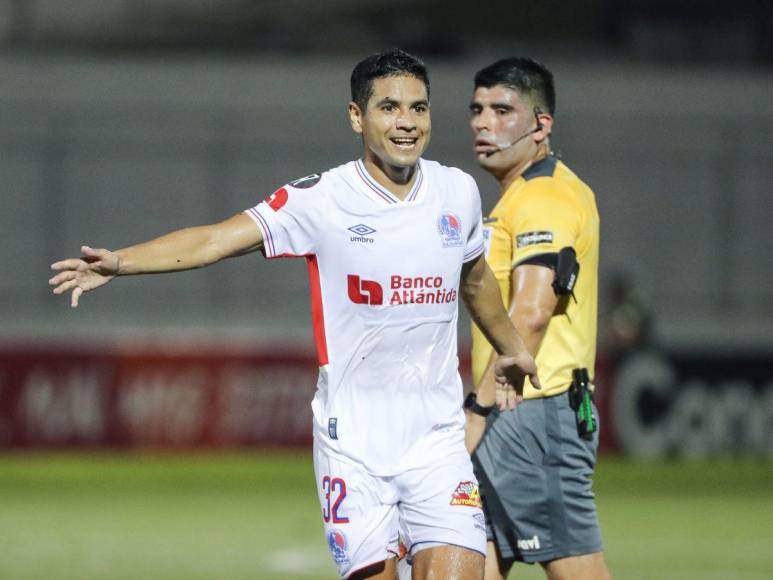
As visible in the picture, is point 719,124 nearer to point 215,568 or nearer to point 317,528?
point 317,528

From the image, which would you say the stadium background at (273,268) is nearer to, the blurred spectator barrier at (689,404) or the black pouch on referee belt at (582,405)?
the blurred spectator barrier at (689,404)

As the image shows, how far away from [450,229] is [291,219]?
24.2 inches

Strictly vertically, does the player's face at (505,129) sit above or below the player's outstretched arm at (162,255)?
above

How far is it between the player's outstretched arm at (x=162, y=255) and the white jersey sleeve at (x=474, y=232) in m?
0.85

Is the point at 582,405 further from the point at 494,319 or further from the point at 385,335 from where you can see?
the point at 385,335

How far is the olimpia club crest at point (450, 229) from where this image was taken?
580 centimetres

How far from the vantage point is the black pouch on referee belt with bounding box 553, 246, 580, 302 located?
6496mm

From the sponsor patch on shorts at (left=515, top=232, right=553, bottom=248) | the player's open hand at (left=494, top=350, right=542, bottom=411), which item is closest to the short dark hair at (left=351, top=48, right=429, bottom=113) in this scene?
the sponsor patch on shorts at (left=515, top=232, right=553, bottom=248)

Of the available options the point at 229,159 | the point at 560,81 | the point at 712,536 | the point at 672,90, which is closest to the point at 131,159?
the point at 229,159

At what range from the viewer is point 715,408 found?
17.6m

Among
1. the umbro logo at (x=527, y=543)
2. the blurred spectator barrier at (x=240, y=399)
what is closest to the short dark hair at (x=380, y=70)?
the umbro logo at (x=527, y=543)

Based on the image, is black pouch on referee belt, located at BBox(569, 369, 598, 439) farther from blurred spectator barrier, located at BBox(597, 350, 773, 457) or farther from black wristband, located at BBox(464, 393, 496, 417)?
blurred spectator barrier, located at BBox(597, 350, 773, 457)

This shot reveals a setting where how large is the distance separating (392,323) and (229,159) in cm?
1564

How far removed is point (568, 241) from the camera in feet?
21.6
